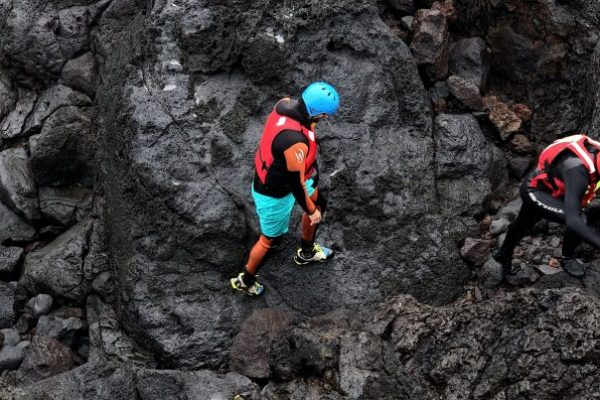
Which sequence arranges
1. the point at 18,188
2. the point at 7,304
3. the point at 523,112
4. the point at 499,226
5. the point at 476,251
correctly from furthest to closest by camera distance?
1. the point at 18,188
2. the point at 523,112
3. the point at 7,304
4. the point at 499,226
5. the point at 476,251

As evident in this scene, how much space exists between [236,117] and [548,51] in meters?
4.44

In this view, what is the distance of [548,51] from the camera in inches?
348

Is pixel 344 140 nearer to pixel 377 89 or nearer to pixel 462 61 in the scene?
pixel 377 89

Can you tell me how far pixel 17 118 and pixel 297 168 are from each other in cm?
560

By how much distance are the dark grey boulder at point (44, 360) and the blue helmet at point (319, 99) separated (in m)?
4.36

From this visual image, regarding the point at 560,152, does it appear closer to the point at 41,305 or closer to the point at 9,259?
the point at 41,305

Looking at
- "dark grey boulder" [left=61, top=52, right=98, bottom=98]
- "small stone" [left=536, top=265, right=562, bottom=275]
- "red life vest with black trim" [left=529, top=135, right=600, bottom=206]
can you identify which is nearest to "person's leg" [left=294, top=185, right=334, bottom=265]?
"red life vest with black trim" [left=529, top=135, right=600, bottom=206]

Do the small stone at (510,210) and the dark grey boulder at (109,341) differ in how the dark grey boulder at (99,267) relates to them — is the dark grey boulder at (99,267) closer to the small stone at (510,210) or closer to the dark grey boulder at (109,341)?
the dark grey boulder at (109,341)

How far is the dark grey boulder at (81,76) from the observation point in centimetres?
988

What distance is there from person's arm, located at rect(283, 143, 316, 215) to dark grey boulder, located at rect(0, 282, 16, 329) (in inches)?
177

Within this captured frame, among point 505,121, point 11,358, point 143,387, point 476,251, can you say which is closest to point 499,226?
point 476,251

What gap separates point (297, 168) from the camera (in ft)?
20.7

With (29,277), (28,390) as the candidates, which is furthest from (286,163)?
(29,277)

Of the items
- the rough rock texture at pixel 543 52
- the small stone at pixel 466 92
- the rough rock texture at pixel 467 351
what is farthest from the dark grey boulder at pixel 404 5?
the rough rock texture at pixel 467 351
